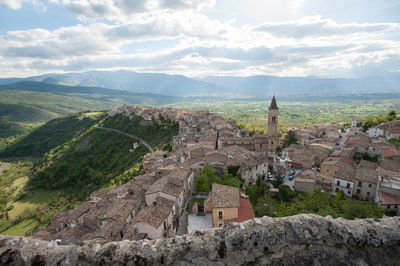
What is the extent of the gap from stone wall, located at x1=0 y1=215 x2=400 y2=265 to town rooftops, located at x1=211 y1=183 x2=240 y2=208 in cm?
1289

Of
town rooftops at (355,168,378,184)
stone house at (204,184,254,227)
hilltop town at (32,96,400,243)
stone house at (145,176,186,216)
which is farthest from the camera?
town rooftops at (355,168,378,184)

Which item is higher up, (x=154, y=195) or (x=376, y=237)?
(x=376, y=237)

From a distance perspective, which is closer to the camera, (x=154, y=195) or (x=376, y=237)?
(x=376, y=237)

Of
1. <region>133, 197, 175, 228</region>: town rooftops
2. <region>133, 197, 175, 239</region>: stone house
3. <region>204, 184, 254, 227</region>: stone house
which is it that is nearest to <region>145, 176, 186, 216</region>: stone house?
<region>133, 197, 175, 228</region>: town rooftops

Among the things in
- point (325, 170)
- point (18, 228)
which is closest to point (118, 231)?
point (325, 170)

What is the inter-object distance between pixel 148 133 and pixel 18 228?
50285 mm

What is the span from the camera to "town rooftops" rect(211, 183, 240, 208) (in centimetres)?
1914

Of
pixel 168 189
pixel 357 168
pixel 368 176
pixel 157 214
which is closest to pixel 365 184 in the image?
pixel 368 176

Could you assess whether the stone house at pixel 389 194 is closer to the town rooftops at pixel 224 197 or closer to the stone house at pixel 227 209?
the stone house at pixel 227 209

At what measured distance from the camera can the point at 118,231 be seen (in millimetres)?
24500

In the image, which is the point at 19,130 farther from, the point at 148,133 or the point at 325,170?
the point at 325,170

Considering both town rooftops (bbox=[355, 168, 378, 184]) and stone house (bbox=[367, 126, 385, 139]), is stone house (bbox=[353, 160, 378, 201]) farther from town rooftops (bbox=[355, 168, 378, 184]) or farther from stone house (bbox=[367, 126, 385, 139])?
stone house (bbox=[367, 126, 385, 139])

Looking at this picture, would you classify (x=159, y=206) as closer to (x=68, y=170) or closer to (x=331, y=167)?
(x=331, y=167)

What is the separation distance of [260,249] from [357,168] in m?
42.1
